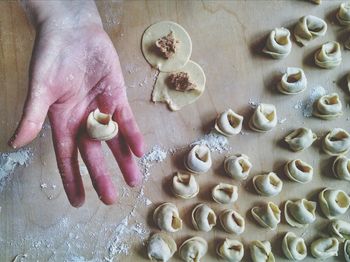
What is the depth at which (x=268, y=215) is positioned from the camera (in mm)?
1398

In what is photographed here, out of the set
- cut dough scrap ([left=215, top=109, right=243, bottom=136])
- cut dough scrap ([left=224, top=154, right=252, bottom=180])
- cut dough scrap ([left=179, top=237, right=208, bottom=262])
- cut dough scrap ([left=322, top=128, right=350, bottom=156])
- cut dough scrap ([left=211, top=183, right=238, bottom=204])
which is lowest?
cut dough scrap ([left=179, top=237, right=208, bottom=262])

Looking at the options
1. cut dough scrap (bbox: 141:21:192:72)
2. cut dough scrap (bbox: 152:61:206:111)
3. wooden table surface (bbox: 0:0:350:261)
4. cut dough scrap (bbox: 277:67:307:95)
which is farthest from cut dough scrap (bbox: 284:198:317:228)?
cut dough scrap (bbox: 141:21:192:72)

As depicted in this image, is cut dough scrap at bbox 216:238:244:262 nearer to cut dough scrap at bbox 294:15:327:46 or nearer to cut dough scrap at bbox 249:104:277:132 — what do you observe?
cut dough scrap at bbox 249:104:277:132

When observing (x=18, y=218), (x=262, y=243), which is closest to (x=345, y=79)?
(x=262, y=243)

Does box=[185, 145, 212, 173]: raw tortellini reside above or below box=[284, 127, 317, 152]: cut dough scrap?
below

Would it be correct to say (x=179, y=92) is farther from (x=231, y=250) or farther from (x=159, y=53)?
(x=231, y=250)

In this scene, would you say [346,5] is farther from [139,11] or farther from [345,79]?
[139,11]

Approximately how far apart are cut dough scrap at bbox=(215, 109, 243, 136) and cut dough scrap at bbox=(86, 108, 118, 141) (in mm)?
354

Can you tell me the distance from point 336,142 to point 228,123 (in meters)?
0.36

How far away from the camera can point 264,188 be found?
4.63 feet

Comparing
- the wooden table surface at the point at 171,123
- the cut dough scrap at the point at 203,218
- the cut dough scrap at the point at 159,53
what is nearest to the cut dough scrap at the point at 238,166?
the wooden table surface at the point at 171,123

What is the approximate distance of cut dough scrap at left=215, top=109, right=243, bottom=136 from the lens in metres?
1.43

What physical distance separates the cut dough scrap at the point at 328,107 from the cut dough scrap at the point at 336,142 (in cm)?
5

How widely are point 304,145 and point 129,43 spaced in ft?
2.20
